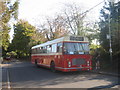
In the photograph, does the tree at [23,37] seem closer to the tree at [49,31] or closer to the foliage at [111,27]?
the tree at [49,31]

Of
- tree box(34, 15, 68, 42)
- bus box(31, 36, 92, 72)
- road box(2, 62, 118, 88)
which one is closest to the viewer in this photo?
road box(2, 62, 118, 88)

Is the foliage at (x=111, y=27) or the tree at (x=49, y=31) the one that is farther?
the tree at (x=49, y=31)

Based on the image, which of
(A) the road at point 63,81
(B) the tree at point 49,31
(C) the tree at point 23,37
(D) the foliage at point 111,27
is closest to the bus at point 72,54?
(A) the road at point 63,81

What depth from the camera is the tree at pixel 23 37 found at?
1774 inches

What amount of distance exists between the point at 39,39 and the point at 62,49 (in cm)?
2873

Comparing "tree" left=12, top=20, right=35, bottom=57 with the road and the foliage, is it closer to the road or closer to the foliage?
the foliage

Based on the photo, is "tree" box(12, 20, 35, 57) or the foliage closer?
the foliage

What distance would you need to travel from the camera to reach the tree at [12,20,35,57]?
45069 mm

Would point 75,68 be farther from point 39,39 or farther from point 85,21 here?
point 39,39

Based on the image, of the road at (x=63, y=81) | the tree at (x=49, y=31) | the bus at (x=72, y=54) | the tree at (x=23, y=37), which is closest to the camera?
the road at (x=63, y=81)

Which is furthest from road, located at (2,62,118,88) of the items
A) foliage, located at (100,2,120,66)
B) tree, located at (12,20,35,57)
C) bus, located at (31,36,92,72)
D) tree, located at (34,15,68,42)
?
tree, located at (12,20,35,57)

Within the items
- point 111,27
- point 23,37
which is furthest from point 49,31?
point 111,27

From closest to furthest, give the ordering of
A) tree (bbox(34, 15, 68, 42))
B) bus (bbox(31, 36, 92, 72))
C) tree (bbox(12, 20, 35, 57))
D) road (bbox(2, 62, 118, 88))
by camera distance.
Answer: road (bbox(2, 62, 118, 88)) < bus (bbox(31, 36, 92, 72)) < tree (bbox(34, 15, 68, 42)) < tree (bbox(12, 20, 35, 57))

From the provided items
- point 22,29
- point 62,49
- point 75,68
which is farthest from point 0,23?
point 22,29
